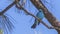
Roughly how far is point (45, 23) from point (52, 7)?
8cm

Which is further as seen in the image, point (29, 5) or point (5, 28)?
point (29, 5)

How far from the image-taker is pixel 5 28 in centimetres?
47

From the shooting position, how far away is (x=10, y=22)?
49 cm

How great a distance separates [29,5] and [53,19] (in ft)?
0.42

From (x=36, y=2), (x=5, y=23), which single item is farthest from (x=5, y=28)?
(x=36, y=2)

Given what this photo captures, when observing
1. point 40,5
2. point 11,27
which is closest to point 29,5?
point 40,5

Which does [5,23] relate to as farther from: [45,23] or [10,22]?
[45,23]

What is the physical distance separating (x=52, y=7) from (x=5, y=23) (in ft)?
0.85

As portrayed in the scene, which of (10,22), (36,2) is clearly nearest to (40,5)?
(36,2)

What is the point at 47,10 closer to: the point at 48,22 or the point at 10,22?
the point at 48,22

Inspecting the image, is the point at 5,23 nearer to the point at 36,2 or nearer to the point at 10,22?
the point at 10,22

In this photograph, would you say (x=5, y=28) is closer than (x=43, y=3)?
Yes

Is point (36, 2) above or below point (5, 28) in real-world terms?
above

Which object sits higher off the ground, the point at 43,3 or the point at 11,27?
the point at 43,3
